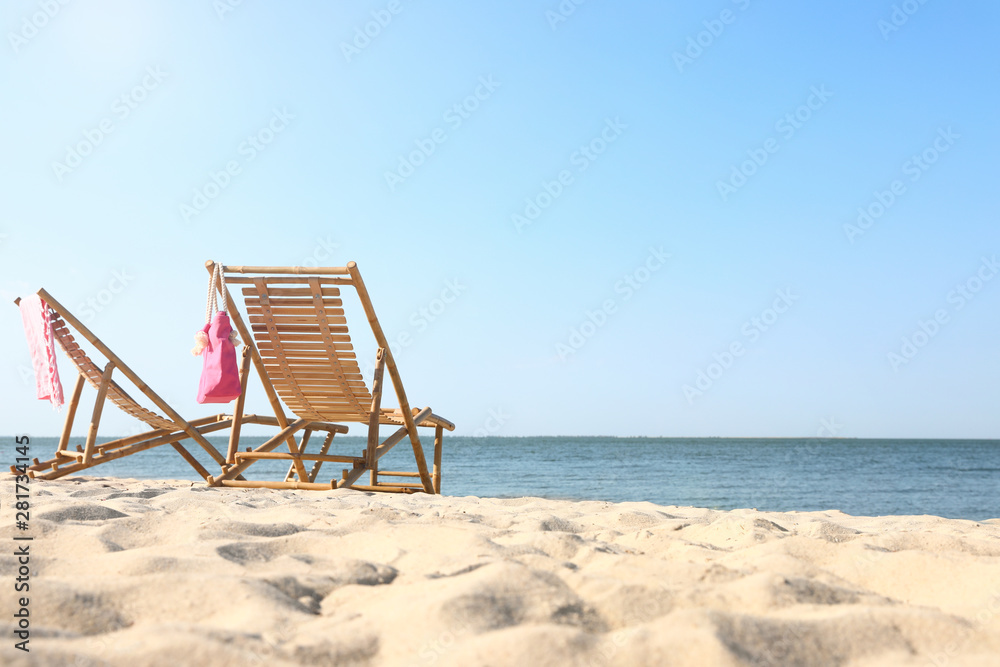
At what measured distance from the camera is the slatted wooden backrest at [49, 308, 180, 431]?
5.13 metres

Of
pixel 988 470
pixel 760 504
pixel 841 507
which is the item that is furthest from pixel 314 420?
pixel 988 470

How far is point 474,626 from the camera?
4.54 ft

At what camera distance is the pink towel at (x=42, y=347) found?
5.02 metres

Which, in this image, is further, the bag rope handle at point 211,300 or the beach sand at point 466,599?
the bag rope handle at point 211,300

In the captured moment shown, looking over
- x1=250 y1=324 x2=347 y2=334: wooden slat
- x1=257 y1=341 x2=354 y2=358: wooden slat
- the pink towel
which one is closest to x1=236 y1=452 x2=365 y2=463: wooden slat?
x1=257 y1=341 x2=354 y2=358: wooden slat

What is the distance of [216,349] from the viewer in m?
4.68

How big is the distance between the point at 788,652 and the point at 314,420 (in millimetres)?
4856

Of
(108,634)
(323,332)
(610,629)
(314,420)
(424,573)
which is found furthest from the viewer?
(314,420)

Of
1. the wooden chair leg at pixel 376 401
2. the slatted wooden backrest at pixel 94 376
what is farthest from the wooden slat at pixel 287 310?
the slatted wooden backrest at pixel 94 376

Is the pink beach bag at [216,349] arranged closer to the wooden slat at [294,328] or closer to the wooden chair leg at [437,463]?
the wooden slat at [294,328]

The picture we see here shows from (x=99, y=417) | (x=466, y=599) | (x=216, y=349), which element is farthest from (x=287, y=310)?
(x=466, y=599)

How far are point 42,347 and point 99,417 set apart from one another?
0.66m

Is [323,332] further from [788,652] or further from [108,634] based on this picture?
[788,652]

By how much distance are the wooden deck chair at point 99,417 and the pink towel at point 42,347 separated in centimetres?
7
